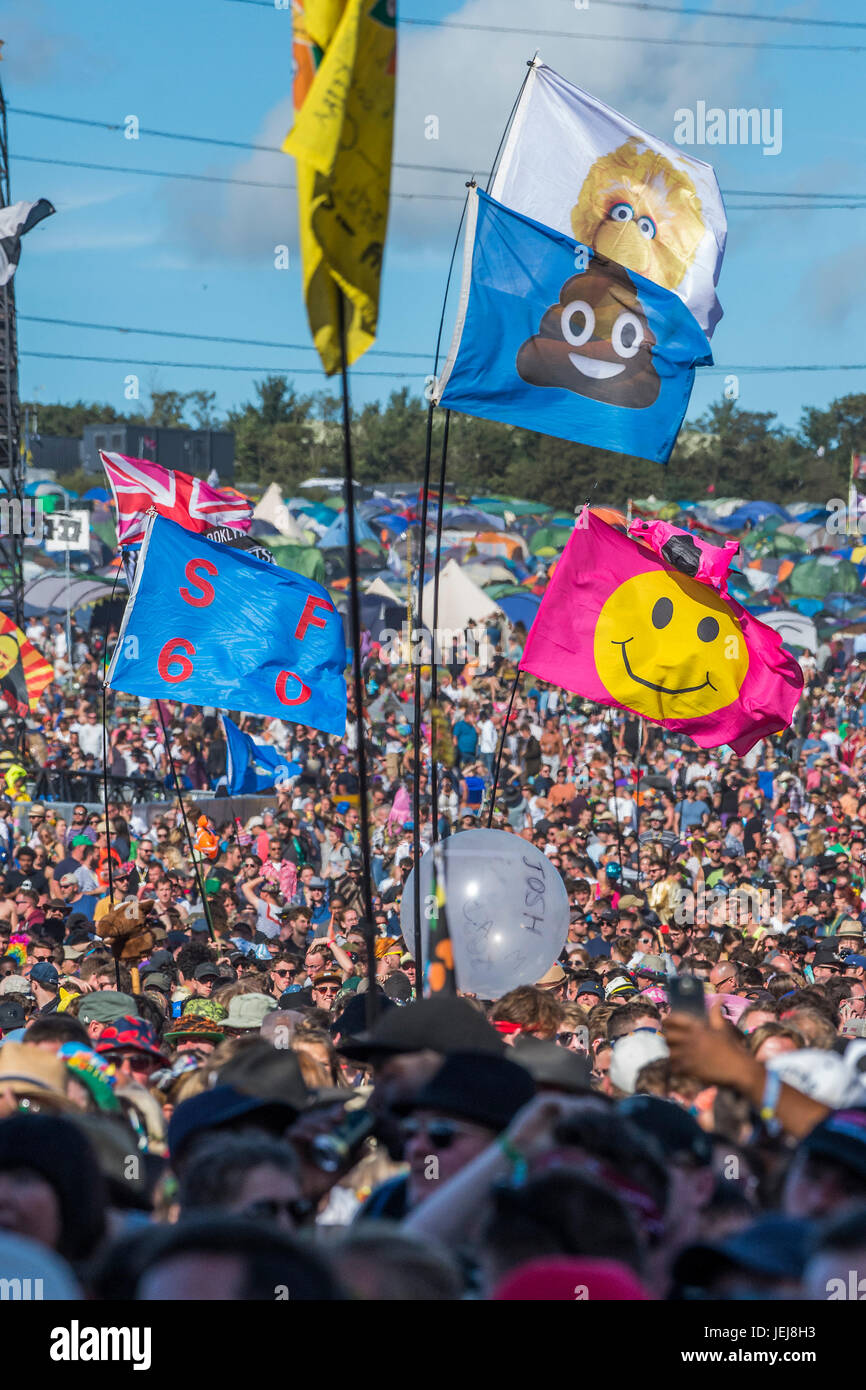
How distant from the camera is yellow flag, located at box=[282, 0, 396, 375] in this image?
4.77 meters

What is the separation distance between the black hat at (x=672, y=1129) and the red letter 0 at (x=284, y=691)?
7.45 meters

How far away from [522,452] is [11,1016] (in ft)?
283

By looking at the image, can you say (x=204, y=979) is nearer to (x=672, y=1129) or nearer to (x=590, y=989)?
(x=590, y=989)

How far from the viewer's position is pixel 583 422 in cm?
916

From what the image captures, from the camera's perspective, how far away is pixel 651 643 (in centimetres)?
1072

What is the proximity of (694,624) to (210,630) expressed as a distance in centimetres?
295

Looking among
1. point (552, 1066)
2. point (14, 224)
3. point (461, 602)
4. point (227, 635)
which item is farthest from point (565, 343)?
point (461, 602)

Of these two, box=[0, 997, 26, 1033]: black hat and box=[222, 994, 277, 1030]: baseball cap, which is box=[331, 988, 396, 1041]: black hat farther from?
box=[0, 997, 26, 1033]: black hat

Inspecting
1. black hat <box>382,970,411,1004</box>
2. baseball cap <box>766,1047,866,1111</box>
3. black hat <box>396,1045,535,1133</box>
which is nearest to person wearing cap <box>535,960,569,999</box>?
black hat <box>382,970,411,1004</box>

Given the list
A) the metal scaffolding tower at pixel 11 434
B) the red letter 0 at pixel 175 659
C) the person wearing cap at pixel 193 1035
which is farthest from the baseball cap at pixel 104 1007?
the metal scaffolding tower at pixel 11 434

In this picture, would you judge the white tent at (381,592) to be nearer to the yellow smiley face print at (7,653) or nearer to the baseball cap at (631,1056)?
the yellow smiley face print at (7,653)

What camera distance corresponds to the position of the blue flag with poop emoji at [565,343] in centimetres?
896
